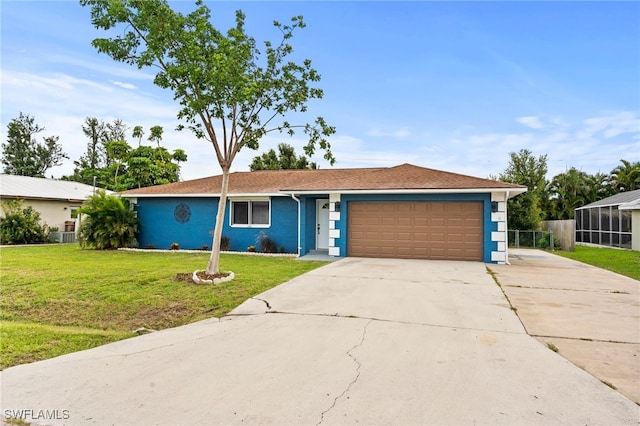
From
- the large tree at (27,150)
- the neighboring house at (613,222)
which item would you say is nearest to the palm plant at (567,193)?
the neighboring house at (613,222)

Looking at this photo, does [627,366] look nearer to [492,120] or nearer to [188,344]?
[188,344]

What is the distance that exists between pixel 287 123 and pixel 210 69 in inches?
87.7

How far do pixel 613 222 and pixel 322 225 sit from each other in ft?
55.1

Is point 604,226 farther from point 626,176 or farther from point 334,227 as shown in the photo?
point 334,227

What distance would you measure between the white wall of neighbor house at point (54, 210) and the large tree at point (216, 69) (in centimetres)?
1615

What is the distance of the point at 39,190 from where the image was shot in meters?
20.7

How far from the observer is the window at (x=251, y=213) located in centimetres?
1493

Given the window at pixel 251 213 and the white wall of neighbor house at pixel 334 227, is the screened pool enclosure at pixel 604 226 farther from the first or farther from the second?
the window at pixel 251 213

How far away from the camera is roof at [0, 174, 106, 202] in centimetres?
1901

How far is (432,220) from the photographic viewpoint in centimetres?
1245

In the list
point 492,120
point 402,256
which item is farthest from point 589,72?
point 402,256

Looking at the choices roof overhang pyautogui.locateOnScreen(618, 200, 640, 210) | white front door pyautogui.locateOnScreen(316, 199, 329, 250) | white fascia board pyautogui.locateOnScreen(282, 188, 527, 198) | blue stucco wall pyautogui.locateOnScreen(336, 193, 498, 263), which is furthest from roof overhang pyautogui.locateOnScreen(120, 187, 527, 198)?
roof overhang pyautogui.locateOnScreen(618, 200, 640, 210)

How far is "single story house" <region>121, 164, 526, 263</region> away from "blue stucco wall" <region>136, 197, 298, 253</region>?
1.6 inches

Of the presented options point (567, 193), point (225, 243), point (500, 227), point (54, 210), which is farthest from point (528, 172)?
point (54, 210)
